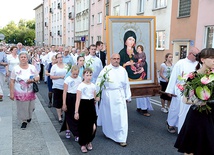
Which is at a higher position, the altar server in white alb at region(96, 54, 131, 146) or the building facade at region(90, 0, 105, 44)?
the building facade at region(90, 0, 105, 44)

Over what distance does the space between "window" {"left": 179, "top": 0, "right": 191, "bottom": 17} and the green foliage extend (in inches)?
2958

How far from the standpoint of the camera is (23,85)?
5.81 metres

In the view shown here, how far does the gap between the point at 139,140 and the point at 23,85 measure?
2784 mm

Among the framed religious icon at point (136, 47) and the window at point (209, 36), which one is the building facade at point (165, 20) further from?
the framed religious icon at point (136, 47)

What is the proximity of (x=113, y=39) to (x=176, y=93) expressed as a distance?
5.93 feet

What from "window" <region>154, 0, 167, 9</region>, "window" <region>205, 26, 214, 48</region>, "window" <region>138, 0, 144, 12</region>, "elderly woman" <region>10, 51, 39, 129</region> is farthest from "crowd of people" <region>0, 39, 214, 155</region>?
"window" <region>138, 0, 144, 12</region>

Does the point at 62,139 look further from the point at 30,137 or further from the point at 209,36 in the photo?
the point at 209,36

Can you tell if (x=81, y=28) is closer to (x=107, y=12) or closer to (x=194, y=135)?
(x=107, y=12)

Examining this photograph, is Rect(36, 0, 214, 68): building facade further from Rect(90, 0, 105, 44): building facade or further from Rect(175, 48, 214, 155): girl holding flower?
Rect(175, 48, 214, 155): girl holding flower

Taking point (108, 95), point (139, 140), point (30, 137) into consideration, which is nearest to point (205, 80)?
point (108, 95)

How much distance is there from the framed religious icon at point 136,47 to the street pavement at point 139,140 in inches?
34.7

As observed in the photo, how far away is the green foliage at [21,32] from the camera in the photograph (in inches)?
3494

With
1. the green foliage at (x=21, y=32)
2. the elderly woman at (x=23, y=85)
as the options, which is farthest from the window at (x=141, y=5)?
the green foliage at (x=21, y=32)

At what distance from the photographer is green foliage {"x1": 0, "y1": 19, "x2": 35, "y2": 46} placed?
88.8 meters
